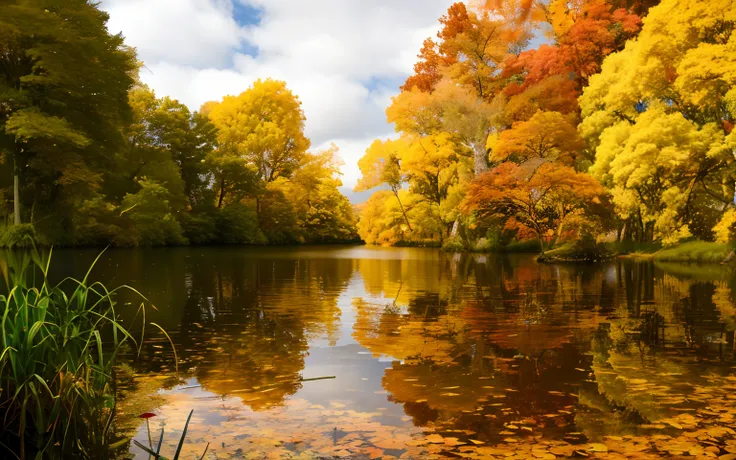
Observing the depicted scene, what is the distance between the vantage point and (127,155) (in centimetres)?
3375

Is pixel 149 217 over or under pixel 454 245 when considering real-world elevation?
over

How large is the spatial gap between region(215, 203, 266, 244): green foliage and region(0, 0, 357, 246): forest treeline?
66 mm

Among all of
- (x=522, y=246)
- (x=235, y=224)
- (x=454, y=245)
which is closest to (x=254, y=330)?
(x=454, y=245)

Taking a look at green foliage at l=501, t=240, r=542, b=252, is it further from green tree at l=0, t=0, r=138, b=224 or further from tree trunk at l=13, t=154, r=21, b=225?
tree trunk at l=13, t=154, r=21, b=225

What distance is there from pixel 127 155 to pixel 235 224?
7.89 metres

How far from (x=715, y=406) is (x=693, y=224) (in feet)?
65.5

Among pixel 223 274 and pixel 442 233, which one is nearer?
pixel 223 274

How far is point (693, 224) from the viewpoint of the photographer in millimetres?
21812

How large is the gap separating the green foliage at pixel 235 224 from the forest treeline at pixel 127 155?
0.22 feet

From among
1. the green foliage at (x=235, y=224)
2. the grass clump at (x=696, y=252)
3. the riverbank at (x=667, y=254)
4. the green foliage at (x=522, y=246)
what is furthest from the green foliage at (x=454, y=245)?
the green foliage at (x=235, y=224)

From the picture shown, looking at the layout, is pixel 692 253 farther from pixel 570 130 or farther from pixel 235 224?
pixel 235 224

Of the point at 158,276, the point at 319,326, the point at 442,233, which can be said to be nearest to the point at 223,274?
the point at 158,276

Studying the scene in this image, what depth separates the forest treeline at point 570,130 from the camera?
19.2m

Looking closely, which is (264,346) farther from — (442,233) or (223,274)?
(442,233)
